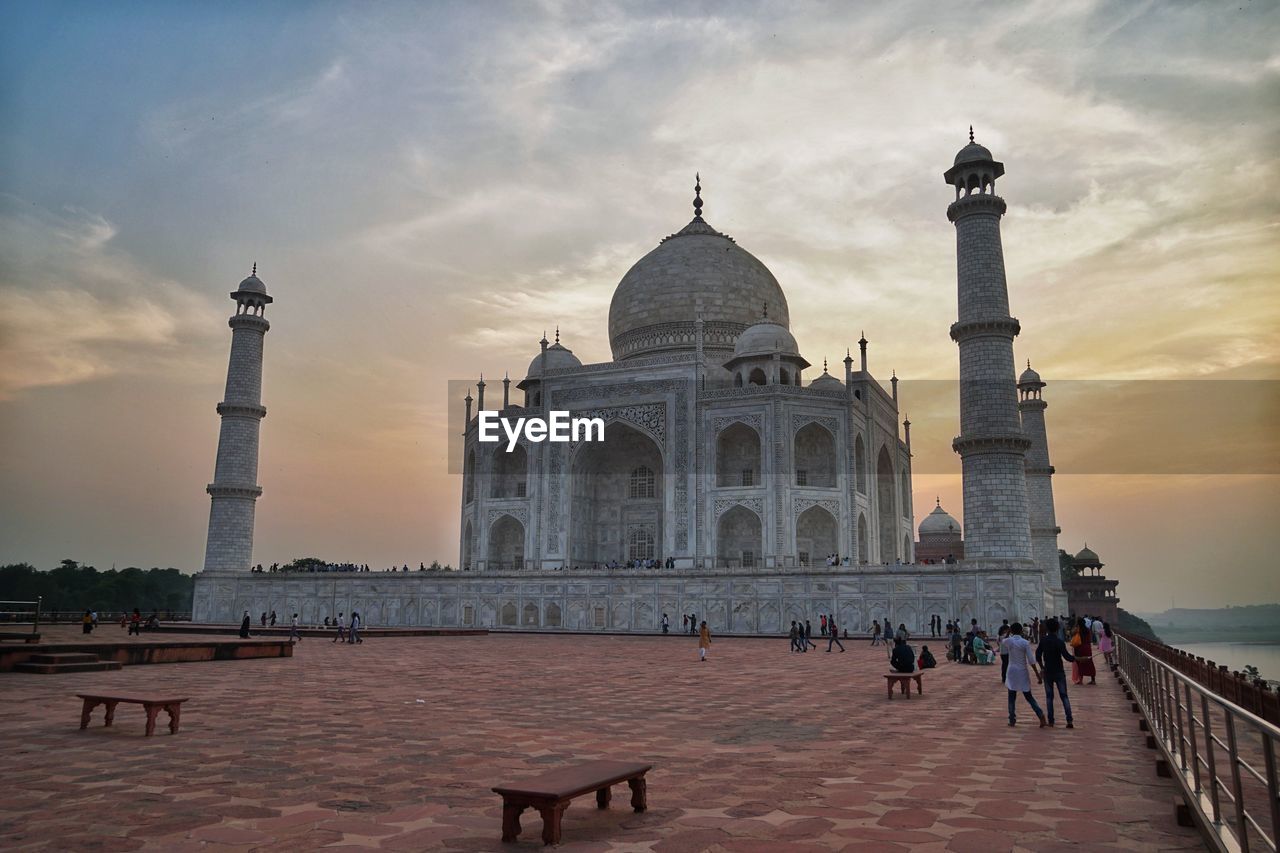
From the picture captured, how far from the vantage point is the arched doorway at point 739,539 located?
32562mm

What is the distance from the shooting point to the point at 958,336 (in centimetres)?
2483

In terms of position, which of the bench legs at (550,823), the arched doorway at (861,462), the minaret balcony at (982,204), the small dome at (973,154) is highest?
the small dome at (973,154)

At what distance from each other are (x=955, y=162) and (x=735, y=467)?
13430mm

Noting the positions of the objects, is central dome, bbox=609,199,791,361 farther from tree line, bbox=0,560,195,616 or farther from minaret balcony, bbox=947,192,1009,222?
tree line, bbox=0,560,195,616

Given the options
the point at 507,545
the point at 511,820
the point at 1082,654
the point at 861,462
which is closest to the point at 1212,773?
the point at 511,820

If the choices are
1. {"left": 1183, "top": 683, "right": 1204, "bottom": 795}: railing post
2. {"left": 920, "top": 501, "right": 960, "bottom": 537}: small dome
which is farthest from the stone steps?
{"left": 920, "top": 501, "right": 960, "bottom": 537}: small dome

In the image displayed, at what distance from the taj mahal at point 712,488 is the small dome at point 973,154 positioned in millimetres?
80

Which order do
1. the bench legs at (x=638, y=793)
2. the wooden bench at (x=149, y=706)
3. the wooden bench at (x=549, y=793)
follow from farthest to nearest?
the wooden bench at (x=149, y=706), the bench legs at (x=638, y=793), the wooden bench at (x=549, y=793)

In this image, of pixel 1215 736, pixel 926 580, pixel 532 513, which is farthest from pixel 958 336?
pixel 1215 736

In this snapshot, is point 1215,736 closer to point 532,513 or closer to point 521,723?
point 521,723

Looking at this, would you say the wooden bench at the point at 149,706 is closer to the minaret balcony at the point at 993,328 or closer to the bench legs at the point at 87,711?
the bench legs at the point at 87,711

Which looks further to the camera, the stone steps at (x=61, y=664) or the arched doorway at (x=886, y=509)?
the arched doorway at (x=886, y=509)

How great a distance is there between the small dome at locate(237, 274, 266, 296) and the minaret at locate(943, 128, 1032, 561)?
24.5 m

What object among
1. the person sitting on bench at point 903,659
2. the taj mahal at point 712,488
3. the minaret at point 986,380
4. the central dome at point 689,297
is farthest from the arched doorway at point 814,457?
the person sitting on bench at point 903,659
